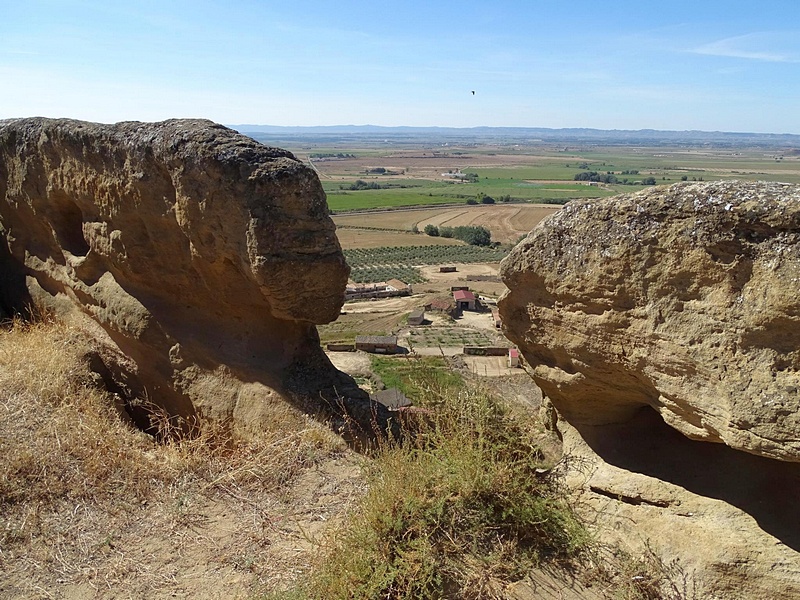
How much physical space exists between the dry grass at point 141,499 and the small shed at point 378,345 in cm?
2343

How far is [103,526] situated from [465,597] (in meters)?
3.02

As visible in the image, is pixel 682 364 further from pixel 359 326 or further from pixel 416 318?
pixel 359 326

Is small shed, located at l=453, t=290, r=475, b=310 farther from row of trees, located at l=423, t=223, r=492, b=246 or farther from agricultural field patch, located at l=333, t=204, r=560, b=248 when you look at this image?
row of trees, located at l=423, t=223, r=492, b=246

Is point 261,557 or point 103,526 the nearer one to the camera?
point 261,557

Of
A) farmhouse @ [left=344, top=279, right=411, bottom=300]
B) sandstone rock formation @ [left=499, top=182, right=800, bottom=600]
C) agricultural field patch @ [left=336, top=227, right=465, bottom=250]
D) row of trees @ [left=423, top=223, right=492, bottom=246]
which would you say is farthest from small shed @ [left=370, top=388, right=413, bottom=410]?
row of trees @ [left=423, top=223, right=492, bottom=246]

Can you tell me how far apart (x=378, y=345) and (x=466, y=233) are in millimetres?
48788

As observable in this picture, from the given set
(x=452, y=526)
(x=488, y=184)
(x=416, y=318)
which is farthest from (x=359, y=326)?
(x=488, y=184)

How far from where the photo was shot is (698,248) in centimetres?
399

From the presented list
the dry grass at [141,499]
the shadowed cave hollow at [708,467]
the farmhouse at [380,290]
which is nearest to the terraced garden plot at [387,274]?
the farmhouse at [380,290]

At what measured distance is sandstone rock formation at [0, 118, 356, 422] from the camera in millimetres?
6582

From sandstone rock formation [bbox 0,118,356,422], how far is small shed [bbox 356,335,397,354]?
21.4 meters

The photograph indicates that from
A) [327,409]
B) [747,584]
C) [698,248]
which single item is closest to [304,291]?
[327,409]

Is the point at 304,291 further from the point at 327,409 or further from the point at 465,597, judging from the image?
the point at 465,597

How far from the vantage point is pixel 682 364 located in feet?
13.5
